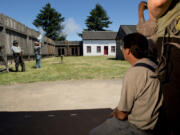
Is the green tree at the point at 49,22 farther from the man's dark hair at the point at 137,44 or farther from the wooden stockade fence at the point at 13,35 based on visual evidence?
the man's dark hair at the point at 137,44

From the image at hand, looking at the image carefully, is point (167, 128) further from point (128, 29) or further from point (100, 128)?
point (128, 29)

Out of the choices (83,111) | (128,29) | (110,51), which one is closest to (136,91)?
(83,111)

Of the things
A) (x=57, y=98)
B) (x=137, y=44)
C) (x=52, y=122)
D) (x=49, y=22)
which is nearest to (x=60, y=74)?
(x=57, y=98)

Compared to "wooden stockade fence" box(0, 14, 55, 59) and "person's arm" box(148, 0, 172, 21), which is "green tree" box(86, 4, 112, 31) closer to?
"wooden stockade fence" box(0, 14, 55, 59)

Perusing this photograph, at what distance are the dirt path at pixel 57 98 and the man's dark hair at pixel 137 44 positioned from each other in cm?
212

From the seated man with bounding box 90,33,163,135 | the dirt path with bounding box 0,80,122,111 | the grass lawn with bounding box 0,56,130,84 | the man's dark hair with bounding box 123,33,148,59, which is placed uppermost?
the man's dark hair with bounding box 123,33,148,59

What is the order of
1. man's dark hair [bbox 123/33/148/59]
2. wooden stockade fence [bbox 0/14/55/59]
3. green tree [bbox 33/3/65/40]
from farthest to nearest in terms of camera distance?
green tree [bbox 33/3/65/40] → wooden stockade fence [bbox 0/14/55/59] → man's dark hair [bbox 123/33/148/59]

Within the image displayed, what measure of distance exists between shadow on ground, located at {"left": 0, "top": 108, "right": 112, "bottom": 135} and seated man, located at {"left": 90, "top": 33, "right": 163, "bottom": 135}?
107 centimetres

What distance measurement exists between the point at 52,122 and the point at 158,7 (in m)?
2.34

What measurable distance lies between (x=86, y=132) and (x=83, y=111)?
78 centimetres

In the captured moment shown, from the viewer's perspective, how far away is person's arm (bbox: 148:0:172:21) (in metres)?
1.00

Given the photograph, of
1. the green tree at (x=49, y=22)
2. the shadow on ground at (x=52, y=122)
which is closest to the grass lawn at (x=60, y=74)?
the shadow on ground at (x=52, y=122)

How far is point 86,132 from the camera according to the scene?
2.27 meters

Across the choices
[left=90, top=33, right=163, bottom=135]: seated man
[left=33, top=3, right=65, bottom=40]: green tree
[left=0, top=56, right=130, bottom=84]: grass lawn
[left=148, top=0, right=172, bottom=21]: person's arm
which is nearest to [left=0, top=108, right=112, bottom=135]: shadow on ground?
[left=90, top=33, right=163, bottom=135]: seated man
